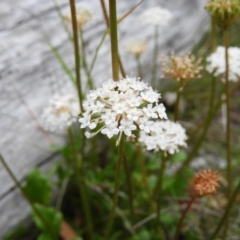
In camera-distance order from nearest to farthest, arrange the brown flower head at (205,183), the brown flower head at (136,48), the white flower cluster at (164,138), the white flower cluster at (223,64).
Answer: the brown flower head at (205,183), the white flower cluster at (164,138), the white flower cluster at (223,64), the brown flower head at (136,48)

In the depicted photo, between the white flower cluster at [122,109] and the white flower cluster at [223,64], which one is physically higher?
the white flower cluster at [122,109]

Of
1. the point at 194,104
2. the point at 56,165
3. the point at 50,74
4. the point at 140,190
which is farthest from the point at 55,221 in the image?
the point at 194,104

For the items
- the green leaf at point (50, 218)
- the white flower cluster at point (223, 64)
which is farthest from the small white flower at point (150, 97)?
the green leaf at point (50, 218)

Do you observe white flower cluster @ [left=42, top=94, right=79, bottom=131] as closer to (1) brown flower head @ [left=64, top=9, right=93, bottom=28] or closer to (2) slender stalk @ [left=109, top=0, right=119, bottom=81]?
(1) brown flower head @ [left=64, top=9, right=93, bottom=28]

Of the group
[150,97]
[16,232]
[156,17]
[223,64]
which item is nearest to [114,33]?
[150,97]

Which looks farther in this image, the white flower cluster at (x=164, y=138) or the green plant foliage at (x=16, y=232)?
the green plant foliage at (x=16, y=232)

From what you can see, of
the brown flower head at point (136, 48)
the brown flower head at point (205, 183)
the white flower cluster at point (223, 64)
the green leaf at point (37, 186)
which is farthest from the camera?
the brown flower head at point (136, 48)

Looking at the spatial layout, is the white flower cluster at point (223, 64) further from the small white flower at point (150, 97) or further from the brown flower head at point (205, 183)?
the small white flower at point (150, 97)

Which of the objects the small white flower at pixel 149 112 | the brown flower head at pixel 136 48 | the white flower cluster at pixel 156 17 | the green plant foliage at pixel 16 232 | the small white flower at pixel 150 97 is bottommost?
the green plant foliage at pixel 16 232

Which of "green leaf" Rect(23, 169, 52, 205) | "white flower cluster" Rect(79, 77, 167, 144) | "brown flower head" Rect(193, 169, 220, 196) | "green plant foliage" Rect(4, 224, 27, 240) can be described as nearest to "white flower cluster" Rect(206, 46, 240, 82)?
"brown flower head" Rect(193, 169, 220, 196)
